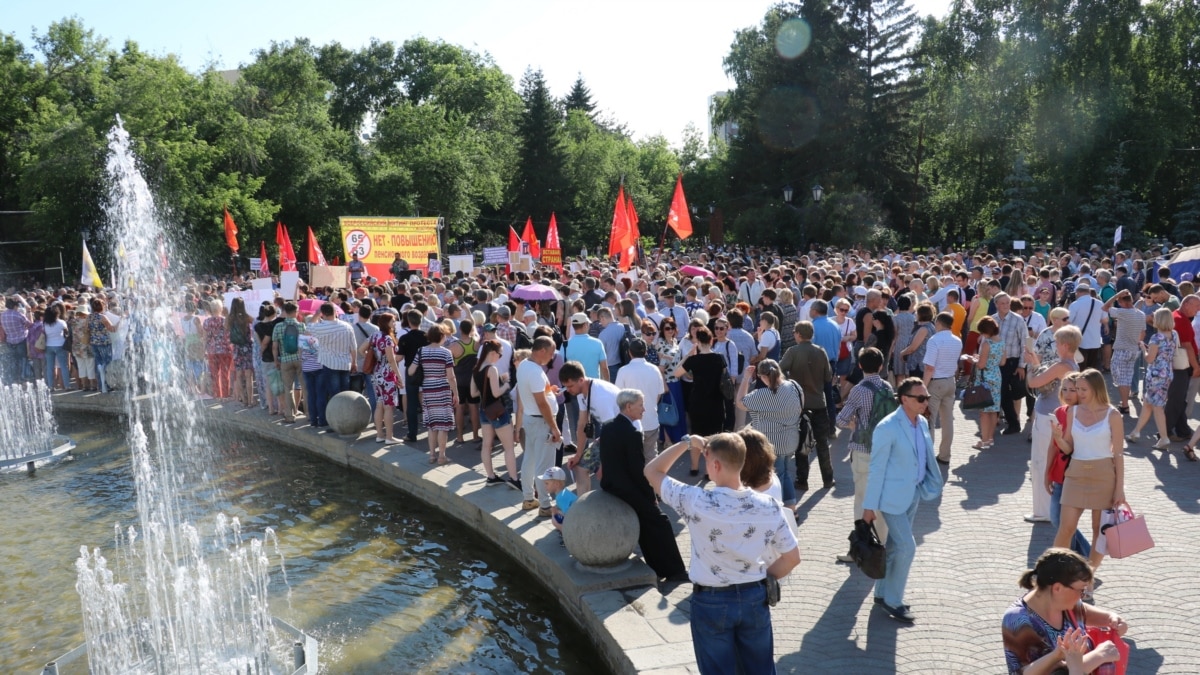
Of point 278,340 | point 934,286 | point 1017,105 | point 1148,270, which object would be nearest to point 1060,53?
point 1017,105

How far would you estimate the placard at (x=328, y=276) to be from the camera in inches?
802

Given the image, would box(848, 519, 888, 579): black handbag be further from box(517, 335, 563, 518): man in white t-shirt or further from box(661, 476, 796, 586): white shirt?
box(517, 335, 563, 518): man in white t-shirt

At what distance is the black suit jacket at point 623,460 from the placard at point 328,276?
1477 cm

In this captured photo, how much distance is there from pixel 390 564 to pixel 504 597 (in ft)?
4.62

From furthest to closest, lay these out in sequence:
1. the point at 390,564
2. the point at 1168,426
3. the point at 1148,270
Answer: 1. the point at 1148,270
2. the point at 1168,426
3. the point at 390,564

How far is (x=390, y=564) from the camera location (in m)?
8.60

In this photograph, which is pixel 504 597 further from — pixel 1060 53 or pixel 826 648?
pixel 1060 53

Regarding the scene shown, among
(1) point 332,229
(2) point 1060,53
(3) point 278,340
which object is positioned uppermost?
(2) point 1060,53

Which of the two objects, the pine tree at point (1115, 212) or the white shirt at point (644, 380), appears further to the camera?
the pine tree at point (1115, 212)

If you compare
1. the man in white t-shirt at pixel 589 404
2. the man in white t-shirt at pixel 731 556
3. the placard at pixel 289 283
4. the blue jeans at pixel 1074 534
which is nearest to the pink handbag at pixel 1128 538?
the blue jeans at pixel 1074 534

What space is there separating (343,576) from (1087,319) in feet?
33.4

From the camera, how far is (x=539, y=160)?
51719mm

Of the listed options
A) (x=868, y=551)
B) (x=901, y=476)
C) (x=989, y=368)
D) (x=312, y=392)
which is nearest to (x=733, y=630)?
(x=868, y=551)

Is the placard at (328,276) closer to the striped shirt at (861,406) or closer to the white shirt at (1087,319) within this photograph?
the white shirt at (1087,319)
